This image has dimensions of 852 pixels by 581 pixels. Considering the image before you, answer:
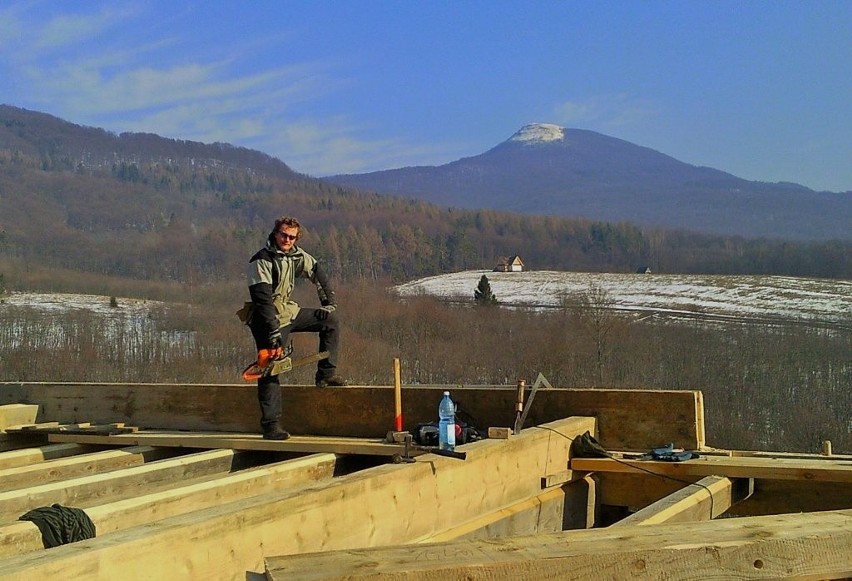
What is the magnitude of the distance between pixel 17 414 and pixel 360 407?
3.16 meters

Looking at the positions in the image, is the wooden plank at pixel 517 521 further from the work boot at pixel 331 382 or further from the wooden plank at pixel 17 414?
the wooden plank at pixel 17 414

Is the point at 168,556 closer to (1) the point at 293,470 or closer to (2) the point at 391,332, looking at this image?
(1) the point at 293,470

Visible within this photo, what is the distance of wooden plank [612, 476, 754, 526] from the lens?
446 centimetres

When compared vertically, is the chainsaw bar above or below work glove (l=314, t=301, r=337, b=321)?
below

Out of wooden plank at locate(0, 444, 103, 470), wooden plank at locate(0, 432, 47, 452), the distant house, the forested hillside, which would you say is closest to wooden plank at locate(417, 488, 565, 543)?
wooden plank at locate(0, 444, 103, 470)

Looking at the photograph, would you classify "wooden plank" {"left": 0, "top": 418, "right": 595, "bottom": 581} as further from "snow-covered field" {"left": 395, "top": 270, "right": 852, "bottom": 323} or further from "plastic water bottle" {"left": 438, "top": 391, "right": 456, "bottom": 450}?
"snow-covered field" {"left": 395, "top": 270, "right": 852, "bottom": 323}

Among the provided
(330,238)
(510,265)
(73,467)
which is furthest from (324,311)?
(330,238)

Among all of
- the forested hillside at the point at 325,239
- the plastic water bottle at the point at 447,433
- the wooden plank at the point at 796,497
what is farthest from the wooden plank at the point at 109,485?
the forested hillside at the point at 325,239

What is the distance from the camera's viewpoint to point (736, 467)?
230 inches

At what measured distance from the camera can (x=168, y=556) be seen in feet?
11.3

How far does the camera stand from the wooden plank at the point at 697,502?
4.46 m

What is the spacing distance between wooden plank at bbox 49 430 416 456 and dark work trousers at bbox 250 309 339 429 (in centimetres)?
21

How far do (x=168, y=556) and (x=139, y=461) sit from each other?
349cm

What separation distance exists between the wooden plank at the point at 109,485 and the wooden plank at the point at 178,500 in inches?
12.3
